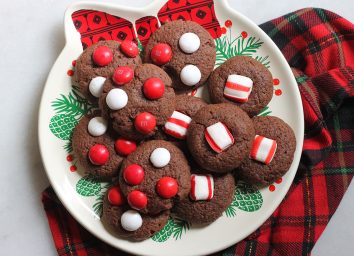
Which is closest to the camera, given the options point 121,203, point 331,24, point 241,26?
point 121,203

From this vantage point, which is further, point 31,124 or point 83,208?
point 31,124

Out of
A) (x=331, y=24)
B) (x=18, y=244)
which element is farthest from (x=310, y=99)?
(x=18, y=244)

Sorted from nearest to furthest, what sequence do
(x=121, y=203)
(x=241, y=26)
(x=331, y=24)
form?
(x=121, y=203) → (x=241, y=26) → (x=331, y=24)

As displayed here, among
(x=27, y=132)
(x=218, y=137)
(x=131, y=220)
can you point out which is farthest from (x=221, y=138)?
(x=27, y=132)

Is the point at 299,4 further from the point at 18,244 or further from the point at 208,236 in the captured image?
the point at 18,244

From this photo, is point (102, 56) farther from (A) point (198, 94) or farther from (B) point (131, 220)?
(B) point (131, 220)

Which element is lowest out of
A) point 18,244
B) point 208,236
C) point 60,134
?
point 18,244

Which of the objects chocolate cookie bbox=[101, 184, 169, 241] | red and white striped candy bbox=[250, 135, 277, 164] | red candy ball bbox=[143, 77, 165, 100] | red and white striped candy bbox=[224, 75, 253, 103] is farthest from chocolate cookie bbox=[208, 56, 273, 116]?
chocolate cookie bbox=[101, 184, 169, 241]

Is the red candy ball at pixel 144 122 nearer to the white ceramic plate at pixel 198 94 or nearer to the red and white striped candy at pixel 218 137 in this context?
the red and white striped candy at pixel 218 137
